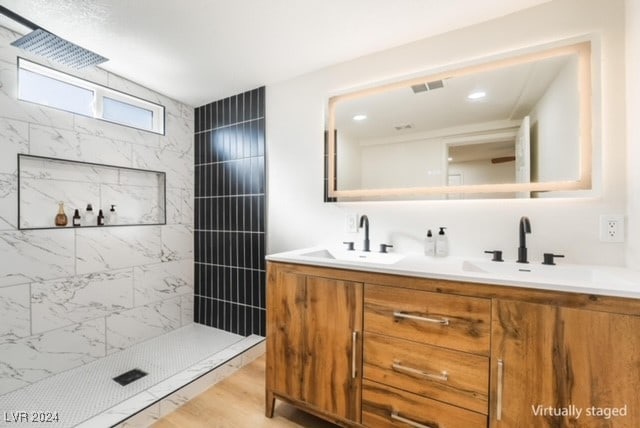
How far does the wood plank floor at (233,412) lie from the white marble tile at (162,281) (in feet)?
3.56

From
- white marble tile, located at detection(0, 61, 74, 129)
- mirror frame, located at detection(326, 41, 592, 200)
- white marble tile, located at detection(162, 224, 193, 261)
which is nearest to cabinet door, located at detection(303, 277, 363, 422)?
mirror frame, located at detection(326, 41, 592, 200)

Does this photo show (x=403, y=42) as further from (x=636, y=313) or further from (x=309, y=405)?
(x=309, y=405)

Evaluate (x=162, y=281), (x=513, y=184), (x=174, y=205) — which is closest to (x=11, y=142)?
(x=174, y=205)

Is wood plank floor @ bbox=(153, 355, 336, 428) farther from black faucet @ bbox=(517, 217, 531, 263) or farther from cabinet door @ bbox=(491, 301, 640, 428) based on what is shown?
black faucet @ bbox=(517, 217, 531, 263)

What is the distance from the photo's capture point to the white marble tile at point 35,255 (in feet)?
5.56

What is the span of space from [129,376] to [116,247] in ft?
3.16

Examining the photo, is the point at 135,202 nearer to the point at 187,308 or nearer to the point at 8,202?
the point at 8,202

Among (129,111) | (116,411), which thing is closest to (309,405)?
(116,411)

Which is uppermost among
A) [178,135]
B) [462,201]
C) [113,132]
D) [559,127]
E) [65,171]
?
[178,135]

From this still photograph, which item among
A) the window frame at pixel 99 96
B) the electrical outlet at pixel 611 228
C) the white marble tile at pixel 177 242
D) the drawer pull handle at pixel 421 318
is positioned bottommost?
the drawer pull handle at pixel 421 318

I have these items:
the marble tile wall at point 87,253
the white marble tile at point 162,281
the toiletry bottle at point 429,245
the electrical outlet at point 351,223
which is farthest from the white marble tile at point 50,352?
the toiletry bottle at point 429,245

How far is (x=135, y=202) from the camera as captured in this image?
8.02ft

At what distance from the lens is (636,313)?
0.85 metres

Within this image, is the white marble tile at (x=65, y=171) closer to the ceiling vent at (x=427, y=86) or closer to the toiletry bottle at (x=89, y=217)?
the toiletry bottle at (x=89, y=217)
